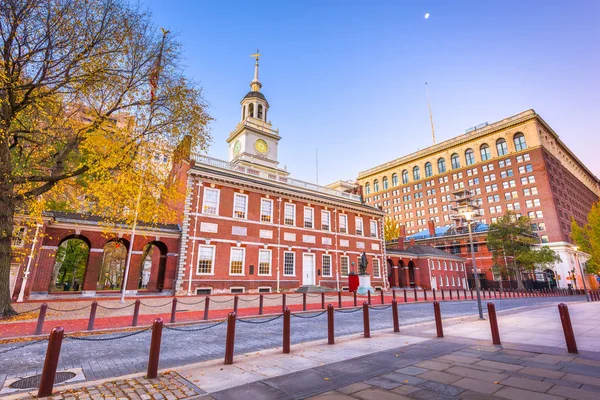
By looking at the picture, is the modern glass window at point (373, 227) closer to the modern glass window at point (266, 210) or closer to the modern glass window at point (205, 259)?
the modern glass window at point (266, 210)

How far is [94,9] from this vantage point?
11.9 meters

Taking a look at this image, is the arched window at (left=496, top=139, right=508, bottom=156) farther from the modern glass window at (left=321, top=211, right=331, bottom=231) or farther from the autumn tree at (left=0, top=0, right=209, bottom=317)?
the autumn tree at (left=0, top=0, right=209, bottom=317)

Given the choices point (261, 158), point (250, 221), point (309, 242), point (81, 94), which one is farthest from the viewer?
point (261, 158)

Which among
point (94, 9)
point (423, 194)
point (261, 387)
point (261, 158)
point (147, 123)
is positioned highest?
point (423, 194)

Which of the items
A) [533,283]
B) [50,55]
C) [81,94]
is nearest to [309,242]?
[81,94]

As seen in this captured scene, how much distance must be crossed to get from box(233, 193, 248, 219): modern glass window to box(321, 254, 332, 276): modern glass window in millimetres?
10474

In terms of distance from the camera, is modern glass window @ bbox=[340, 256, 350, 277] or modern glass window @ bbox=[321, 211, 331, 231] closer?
modern glass window @ bbox=[321, 211, 331, 231]

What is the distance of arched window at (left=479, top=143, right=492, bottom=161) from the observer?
7409 cm

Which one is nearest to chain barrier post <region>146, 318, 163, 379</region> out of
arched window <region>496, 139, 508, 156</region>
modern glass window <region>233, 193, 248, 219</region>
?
modern glass window <region>233, 193, 248, 219</region>

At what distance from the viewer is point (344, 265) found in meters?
33.3

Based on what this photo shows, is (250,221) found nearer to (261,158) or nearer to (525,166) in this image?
(261,158)

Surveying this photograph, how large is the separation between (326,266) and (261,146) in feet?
60.9

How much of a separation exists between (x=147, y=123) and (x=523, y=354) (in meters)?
17.4

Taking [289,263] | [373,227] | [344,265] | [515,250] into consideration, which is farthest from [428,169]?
[289,263]
